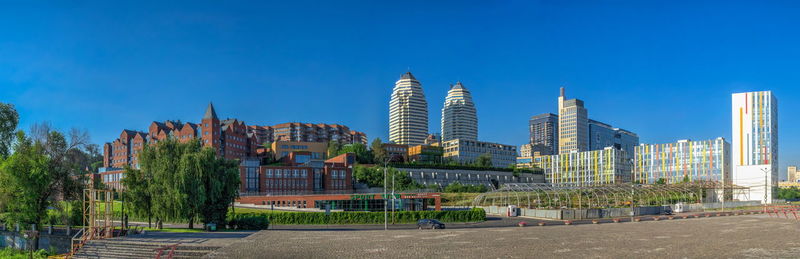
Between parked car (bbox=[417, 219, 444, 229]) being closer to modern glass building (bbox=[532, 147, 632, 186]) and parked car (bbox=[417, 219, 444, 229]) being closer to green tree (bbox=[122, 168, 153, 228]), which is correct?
green tree (bbox=[122, 168, 153, 228])

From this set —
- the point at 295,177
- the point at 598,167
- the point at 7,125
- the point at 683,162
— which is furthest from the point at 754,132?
the point at 7,125

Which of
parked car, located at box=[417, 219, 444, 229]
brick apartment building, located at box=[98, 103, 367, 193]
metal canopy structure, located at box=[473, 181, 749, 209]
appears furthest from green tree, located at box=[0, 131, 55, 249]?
brick apartment building, located at box=[98, 103, 367, 193]

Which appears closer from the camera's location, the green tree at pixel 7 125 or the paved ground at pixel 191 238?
the paved ground at pixel 191 238

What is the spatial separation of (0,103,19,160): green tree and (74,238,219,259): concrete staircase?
3792cm

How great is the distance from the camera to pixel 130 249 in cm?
3656

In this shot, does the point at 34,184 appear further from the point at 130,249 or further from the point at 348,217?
the point at 348,217

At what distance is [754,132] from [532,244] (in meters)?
111

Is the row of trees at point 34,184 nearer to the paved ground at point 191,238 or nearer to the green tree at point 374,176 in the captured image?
the paved ground at point 191,238

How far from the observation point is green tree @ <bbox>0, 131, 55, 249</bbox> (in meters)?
43.8

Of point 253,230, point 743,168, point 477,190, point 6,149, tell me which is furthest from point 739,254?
point 743,168

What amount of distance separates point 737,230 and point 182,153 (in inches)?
1919

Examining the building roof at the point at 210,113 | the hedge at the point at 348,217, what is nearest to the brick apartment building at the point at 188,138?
the building roof at the point at 210,113

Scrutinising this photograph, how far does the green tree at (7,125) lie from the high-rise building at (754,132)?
132 m

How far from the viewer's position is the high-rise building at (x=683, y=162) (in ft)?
533
